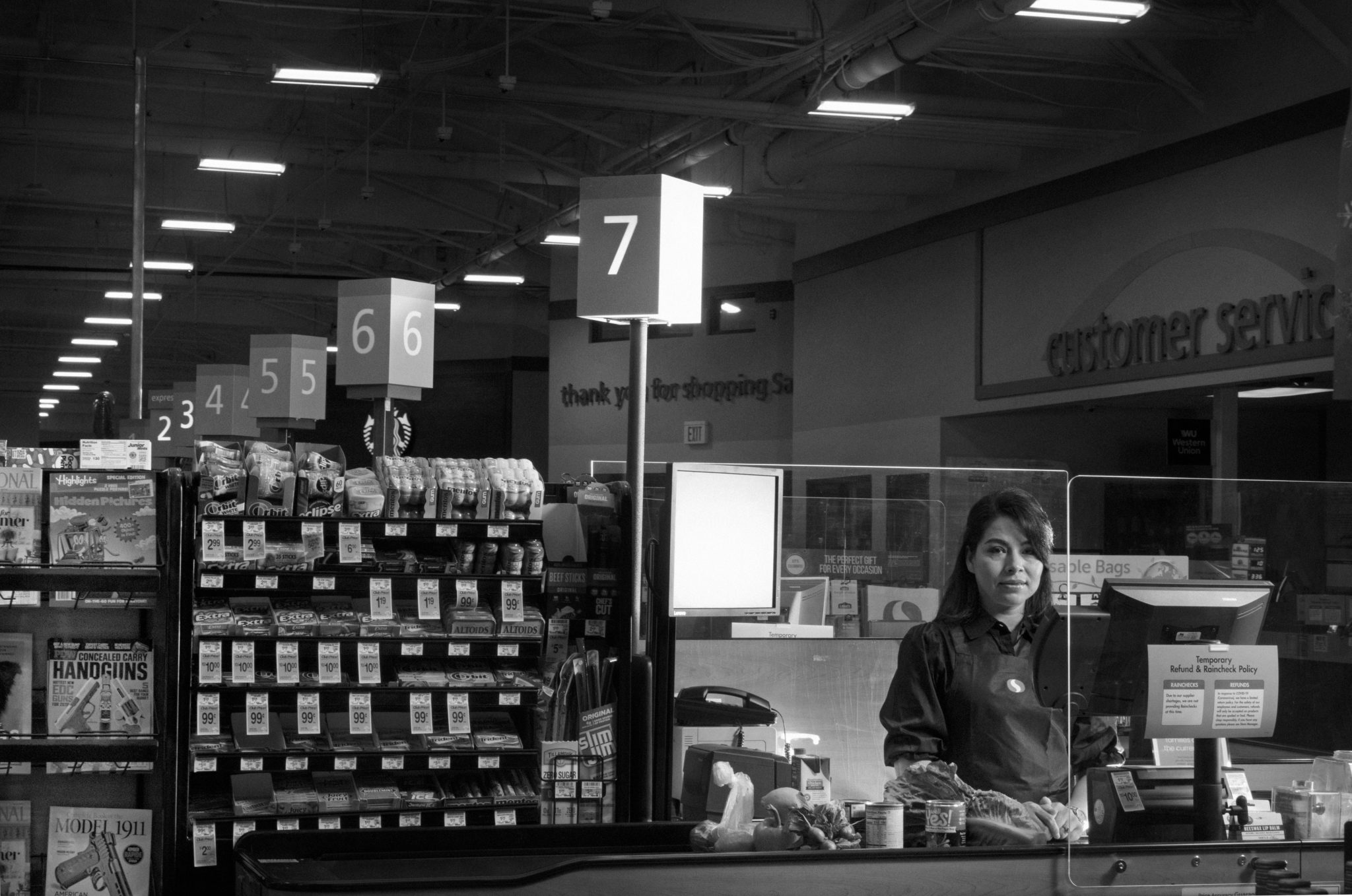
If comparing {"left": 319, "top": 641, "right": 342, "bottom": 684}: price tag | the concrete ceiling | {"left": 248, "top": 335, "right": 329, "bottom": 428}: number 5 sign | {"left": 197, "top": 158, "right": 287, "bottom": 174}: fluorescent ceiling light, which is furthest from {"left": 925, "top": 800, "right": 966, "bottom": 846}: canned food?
{"left": 197, "top": 158, "right": 287, "bottom": 174}: fluorescent ceiling light

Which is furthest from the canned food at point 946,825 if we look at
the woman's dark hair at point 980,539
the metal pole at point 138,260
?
the metal pole at point 138,260

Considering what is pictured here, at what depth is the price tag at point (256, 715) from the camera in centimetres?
514

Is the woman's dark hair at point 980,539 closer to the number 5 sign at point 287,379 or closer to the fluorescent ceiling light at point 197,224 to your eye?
the number 5 sign at point 287,379

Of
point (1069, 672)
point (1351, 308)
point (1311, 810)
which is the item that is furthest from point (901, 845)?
point (1351, 308)

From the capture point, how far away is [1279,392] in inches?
464

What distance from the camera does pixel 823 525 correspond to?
21.1 ft

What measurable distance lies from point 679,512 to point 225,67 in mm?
8839

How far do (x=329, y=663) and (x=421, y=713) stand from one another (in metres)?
0.39

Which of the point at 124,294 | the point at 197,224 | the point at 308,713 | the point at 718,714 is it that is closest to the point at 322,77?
the point at 197,224

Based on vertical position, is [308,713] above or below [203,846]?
above

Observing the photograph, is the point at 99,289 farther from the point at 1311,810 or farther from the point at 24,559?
the point at 1311,810

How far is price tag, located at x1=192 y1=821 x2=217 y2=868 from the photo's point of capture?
198 inches

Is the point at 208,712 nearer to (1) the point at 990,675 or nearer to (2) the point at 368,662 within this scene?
(2) the point at 368,662

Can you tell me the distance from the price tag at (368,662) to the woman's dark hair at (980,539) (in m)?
2.46
